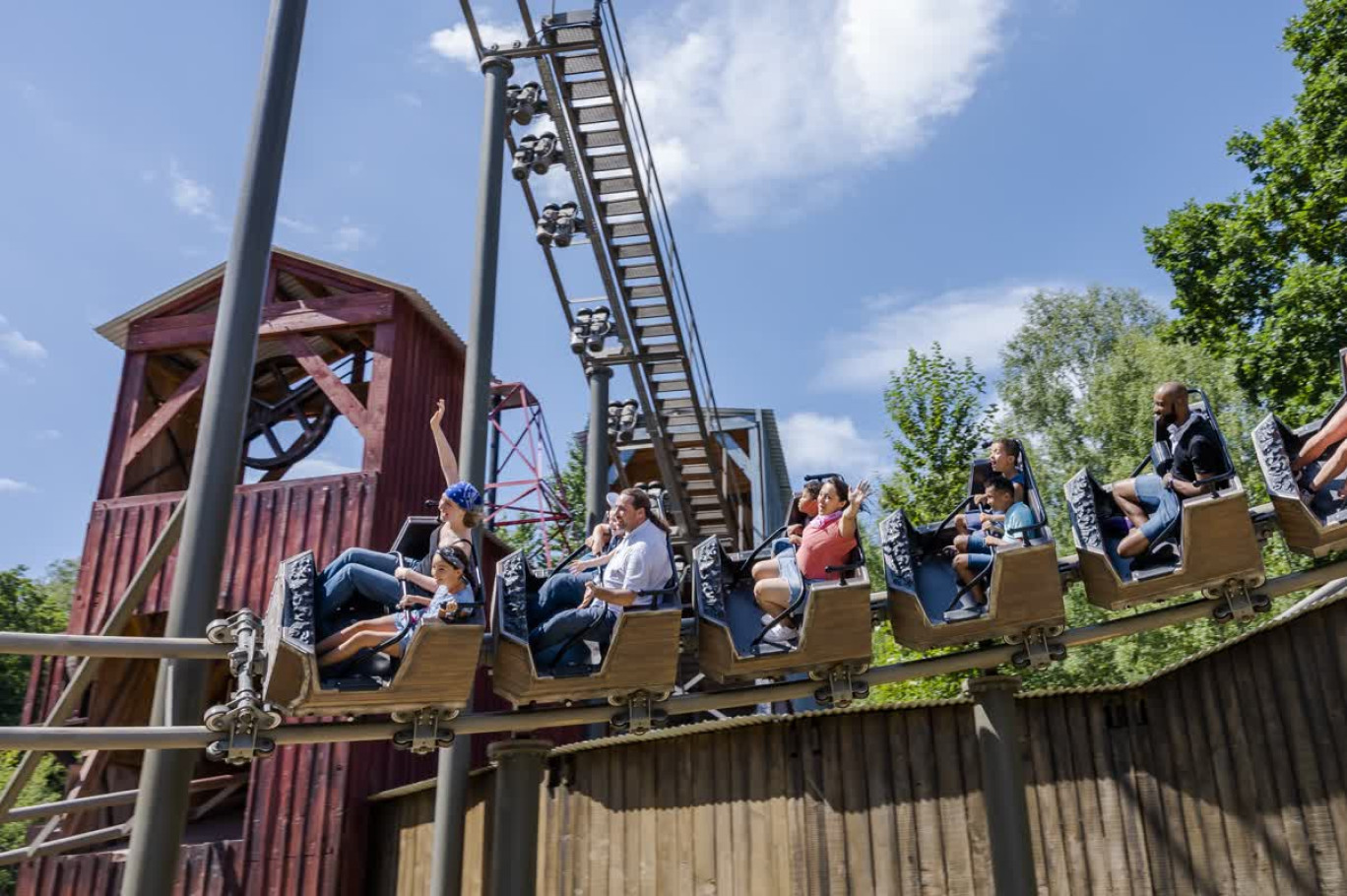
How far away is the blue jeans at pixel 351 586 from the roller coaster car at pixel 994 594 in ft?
8.29

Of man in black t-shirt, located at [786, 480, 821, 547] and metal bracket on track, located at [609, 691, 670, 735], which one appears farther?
man in black t-shirt, located at [786, 480, 821, 547]

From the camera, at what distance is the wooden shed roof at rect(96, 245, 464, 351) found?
39.8 feet

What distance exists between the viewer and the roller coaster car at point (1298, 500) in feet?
20.3

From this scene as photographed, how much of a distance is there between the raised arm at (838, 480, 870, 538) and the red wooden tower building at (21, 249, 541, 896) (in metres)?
5.96

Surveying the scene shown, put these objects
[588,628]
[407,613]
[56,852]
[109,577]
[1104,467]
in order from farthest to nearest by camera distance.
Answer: [1104,467]
[109,577]
[56,852]
[588,628]
[407,613]

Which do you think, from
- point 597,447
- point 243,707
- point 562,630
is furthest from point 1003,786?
point 597,447

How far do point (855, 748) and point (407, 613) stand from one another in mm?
3938

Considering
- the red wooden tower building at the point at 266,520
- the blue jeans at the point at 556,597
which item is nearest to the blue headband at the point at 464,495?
the blue jeans at the point at 556,597

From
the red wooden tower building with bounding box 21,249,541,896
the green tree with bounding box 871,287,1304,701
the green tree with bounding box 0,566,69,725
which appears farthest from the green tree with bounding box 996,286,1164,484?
the green tree with bounding box 0,566,69,725

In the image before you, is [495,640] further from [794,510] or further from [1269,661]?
[1269,661]

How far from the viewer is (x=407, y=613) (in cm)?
525

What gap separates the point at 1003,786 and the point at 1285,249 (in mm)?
12598

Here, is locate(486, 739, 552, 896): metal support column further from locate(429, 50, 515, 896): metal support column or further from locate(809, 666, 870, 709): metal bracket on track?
locate(809, 666, 870, 709): metal bracket on track

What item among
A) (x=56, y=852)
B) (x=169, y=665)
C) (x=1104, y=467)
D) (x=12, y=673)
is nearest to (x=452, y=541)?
(x=169, y=665)
